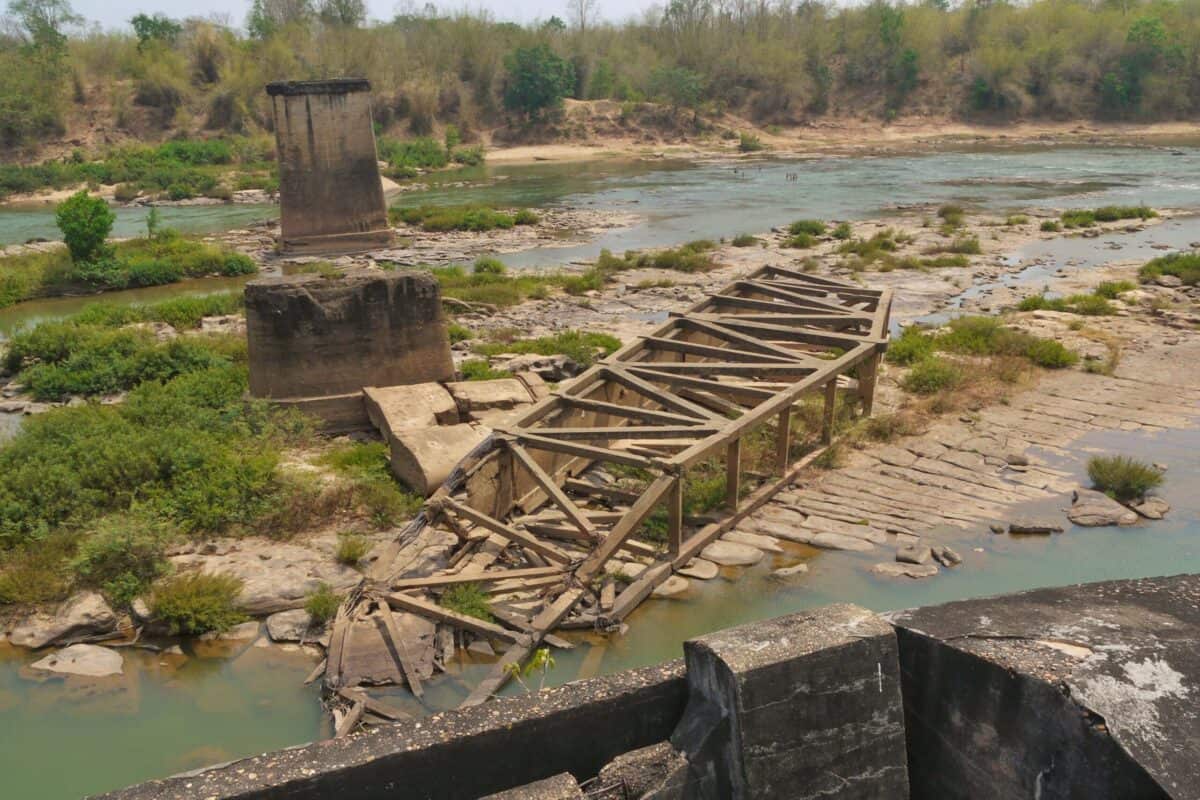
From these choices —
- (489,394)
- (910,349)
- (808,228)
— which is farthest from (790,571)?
(808,228)

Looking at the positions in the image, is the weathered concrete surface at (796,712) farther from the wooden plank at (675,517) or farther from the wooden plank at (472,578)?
the wooden plank at (675,517)

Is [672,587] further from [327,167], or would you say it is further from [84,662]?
[327,167]

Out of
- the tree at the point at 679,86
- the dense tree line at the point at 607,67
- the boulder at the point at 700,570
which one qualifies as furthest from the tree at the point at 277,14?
the boulder at the point at 700,570

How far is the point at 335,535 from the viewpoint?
8.34 m

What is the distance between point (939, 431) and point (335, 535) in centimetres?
654

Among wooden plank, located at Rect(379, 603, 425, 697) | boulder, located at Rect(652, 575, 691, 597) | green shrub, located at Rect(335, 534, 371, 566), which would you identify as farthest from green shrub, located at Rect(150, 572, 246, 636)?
boulder, located at Rect(652, 575, 691, 597)

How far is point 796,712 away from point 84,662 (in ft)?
18.7

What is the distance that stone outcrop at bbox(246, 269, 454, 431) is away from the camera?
10.5 metres

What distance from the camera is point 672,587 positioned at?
7.57 meters

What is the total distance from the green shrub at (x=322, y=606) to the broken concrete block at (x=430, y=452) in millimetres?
1665

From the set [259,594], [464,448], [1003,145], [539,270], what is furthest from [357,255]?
[1003,145]

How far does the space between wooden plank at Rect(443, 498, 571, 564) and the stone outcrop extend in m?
3.72

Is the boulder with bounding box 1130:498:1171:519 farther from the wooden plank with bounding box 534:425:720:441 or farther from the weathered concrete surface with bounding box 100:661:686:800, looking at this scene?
the weathered concrete surface with bounding box 100:661:686:800

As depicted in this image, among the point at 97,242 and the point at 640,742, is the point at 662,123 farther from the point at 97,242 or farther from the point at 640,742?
the point at 640,742
